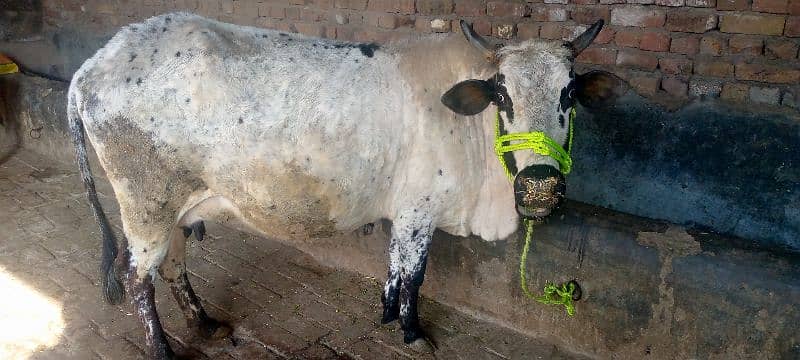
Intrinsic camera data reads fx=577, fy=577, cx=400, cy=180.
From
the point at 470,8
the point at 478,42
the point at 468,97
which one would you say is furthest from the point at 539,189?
the point at 470,8

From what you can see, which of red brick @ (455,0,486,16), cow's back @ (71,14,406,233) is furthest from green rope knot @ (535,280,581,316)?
red brick @ (455,0,486,16)

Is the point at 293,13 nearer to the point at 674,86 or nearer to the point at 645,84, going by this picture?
the point at 645,84

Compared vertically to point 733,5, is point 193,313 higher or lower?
lower

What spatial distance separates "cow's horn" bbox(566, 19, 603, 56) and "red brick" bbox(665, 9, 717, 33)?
949 mm

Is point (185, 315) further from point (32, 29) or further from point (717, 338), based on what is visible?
point (32, 29)

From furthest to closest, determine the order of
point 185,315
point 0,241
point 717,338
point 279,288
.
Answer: point 0,241 → point 279,288 → point 185,315 → point 717,338

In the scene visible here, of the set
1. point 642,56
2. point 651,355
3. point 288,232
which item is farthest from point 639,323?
point 288,232

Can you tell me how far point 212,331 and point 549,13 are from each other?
132 inches

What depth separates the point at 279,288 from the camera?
459 cm

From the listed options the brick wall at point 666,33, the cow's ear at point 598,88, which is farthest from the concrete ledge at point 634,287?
the brick wall at point 666,33

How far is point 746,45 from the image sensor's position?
3666mm

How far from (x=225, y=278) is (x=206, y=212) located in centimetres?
120

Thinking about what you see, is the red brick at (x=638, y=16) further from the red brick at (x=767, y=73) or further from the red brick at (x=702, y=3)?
the red brick at (x=767, y=73)

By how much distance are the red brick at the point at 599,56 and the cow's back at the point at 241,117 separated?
1.62 meters
